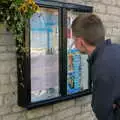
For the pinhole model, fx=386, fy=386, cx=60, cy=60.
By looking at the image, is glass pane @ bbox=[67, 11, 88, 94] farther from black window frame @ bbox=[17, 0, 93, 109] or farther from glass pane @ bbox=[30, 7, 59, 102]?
glass pane @ bbox=[30, 7, 59, 102]

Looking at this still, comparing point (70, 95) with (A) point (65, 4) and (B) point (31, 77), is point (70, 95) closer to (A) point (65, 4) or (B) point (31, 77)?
(B) point (31, 77)

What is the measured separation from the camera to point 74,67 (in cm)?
499

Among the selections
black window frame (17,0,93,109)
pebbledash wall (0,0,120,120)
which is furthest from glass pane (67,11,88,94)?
pebbledash wall (0,0,120,120)

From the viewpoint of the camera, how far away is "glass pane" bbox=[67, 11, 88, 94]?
483 centimetres

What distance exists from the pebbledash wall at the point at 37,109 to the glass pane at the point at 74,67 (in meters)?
0.18

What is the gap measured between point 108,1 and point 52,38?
1.59 m

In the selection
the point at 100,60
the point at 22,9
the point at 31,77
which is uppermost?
the point at 22,9

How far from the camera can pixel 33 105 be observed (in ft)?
13.9

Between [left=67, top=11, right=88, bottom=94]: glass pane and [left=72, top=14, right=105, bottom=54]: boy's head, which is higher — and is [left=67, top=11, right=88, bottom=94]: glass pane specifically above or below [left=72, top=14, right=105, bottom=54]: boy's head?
below

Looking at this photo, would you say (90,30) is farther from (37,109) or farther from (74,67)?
(74,67)

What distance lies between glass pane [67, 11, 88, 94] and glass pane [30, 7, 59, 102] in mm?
242

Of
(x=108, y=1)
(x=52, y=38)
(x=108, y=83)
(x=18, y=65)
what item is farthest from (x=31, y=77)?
(x=108, y=1)

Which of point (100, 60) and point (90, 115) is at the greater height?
point (100, 60)

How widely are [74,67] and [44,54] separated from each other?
0.67m
